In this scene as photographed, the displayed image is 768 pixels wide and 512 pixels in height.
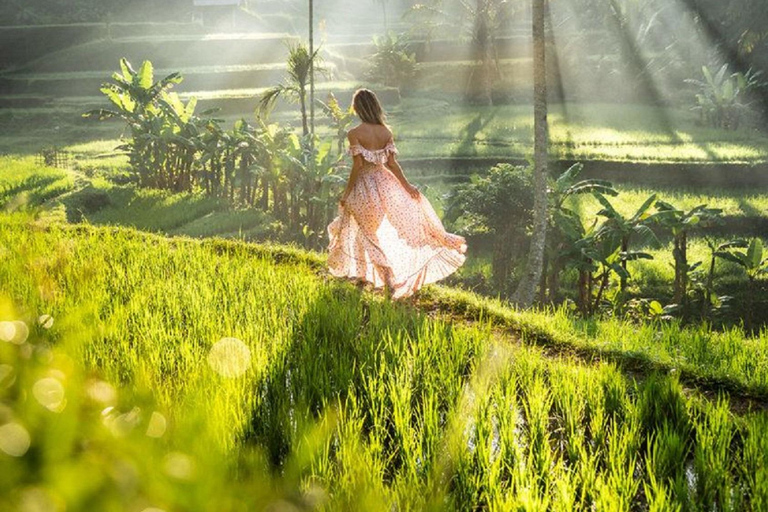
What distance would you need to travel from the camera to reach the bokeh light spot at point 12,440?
0.92m

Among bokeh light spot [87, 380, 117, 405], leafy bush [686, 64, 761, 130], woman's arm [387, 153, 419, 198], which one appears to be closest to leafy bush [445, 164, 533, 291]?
woman's arm [387, 153, 419, 198]

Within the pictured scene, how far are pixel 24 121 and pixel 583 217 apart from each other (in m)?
18.1

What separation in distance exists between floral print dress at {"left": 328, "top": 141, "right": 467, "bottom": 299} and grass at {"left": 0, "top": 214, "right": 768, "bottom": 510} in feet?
2.05

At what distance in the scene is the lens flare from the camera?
114 inches

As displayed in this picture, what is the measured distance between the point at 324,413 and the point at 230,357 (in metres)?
0.67

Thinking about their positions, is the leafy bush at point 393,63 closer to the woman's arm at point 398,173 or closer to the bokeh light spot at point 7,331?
the woman's arm at point 398,173

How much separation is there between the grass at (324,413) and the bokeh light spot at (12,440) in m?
0.07

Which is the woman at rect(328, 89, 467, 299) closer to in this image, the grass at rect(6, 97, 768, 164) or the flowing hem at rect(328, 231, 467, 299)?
the flowing hem at rect(328, 231, 467, 299)

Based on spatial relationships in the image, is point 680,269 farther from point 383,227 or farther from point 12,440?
point 12,440

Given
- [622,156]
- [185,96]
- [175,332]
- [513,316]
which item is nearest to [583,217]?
[622,156]

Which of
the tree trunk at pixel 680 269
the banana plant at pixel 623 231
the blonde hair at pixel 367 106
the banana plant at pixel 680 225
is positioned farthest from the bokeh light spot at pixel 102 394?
the tree trunk at pixel 680 269

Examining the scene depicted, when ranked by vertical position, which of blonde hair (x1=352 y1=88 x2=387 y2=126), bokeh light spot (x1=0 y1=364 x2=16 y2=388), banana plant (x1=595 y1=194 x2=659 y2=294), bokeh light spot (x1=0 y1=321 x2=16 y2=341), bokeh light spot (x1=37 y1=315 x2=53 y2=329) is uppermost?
blonde hair (x1=352 y1=88 x2=387 y2=126)

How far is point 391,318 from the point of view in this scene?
A: 4023mm

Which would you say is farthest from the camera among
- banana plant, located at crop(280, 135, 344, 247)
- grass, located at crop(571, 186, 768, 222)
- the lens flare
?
grass, located at crop(571, 186, 768, 222)
